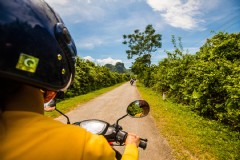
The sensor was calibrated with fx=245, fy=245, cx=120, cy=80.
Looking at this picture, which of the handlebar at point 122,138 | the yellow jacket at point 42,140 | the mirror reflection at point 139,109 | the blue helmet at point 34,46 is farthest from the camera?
the mirror reflection at point 139,109

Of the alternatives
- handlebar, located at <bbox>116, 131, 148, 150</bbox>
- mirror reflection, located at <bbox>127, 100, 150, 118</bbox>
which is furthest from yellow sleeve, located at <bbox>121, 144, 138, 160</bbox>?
mirror reflection, located at <bbox>127, 100, 150, 118</bbox>

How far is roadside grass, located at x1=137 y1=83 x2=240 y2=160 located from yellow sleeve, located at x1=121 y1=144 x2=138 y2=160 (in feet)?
15.0

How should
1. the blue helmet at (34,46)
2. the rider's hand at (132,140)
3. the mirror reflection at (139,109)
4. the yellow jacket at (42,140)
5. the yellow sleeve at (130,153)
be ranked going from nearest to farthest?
the yellow jacket at (42,140)
the blue helmet at (34,46)
the yellow sleeve at (130,153)
the rider's hand at (132,140)
the mirror reflection at (139,109)

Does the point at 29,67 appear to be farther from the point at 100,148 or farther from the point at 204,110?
the point at 204,110

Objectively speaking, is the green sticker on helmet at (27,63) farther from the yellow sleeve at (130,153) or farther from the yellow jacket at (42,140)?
the yellow sleeve at (130,153)

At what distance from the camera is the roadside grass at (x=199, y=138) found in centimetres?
571

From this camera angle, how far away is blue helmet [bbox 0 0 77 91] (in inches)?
38.3

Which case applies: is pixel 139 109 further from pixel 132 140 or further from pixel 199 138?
pixel 199 138

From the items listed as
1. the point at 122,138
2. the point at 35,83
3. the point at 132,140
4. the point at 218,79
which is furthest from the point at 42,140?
the point at 218,79

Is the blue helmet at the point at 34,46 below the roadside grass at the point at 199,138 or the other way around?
the other way around

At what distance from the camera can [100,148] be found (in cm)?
88

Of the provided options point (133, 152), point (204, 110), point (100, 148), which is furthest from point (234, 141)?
point (100, 148)

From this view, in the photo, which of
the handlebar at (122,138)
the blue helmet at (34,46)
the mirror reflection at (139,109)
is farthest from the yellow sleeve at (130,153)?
the mirror reflection at (139,109)

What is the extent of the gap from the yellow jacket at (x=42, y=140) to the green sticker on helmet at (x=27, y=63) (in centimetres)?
20
